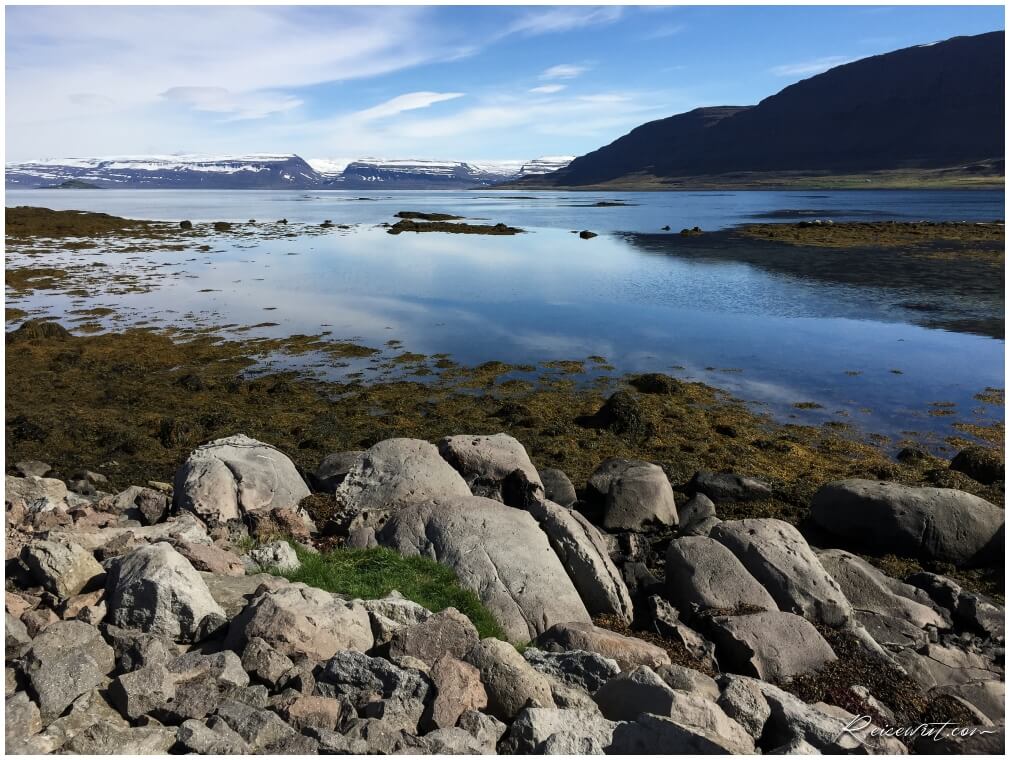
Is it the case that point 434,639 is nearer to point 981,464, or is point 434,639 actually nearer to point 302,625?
point 302,625

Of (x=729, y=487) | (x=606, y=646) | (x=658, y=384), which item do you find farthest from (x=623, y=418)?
(x=606, y=646)

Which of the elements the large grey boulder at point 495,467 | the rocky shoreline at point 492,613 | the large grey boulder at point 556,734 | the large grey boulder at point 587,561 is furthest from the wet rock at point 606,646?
the large grey boulder at point 495,467

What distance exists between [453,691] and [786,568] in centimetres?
777

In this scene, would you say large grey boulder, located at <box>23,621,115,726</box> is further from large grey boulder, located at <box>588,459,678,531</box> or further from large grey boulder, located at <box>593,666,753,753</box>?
large grey boulder, located at <box>588,459,678,531</box>

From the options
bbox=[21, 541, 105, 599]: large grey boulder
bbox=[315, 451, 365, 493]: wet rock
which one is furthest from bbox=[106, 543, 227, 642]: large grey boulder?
bbox=[315, 451, 365, 493]: wet rock

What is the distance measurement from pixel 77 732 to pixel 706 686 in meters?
7.51

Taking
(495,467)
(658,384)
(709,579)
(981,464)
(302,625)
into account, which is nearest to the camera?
(302,625)

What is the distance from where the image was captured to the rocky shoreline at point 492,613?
7.39 meters

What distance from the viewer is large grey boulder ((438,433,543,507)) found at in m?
16.3

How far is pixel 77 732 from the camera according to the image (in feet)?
22.9

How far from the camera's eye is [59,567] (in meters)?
9.68

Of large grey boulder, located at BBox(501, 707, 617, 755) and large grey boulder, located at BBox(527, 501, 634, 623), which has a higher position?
large grey boulder, located at BBox(501, 707, 617, 755)

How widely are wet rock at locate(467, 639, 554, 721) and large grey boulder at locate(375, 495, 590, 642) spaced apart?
102 inches

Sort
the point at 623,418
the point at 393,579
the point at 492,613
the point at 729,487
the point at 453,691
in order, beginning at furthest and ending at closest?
the point at 623,418
the point at 729,487
the point at 393,579
the point at 492,613
the point at 453,691
